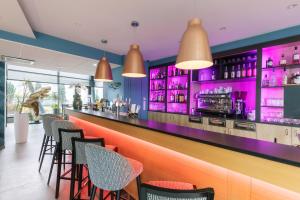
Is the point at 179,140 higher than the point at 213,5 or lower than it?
lower

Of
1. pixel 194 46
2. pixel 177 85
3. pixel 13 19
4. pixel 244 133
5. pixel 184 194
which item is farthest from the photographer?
pixel 177 85

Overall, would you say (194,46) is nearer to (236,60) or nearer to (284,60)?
(284,60)

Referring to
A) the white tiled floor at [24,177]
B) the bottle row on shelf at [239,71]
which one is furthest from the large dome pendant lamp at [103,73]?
the bottle row on shelf at [239,71]

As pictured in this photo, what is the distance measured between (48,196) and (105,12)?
313 cm

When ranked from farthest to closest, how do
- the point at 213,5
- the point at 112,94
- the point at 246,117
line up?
the point at 112,94, the point at 246,117, the point at 213,5

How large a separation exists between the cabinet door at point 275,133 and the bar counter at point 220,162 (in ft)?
7.92

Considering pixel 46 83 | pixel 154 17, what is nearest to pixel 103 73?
pixel 154 17

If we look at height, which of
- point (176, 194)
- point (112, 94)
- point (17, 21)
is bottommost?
point (176, 194)

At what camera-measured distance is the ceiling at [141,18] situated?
293 centimetres

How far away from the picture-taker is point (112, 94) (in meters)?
7.98

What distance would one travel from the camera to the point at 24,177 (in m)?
3.17

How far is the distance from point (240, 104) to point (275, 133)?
3.74 feet

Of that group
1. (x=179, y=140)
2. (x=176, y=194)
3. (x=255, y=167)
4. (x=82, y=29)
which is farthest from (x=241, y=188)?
(x=82, y=29)

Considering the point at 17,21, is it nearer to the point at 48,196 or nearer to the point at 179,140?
the point at 48,196
